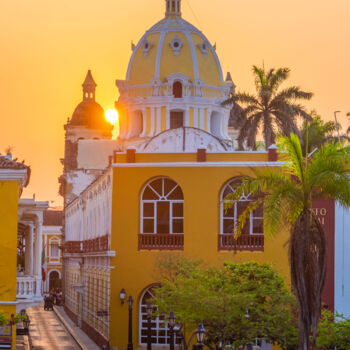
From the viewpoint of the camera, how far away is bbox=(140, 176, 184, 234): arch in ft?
149

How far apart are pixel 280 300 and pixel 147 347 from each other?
30.2 ft

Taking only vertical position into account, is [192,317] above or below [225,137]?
below

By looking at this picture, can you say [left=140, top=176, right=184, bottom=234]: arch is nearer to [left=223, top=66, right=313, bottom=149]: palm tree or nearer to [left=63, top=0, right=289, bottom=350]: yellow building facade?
[left=63, top=0, right=289, bottom=350]: yellow building facade

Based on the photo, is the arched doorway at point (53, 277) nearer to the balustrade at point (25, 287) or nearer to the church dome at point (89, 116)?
the church dome at point (89, 116)

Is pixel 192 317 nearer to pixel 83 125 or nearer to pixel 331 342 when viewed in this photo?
pixel 331 342

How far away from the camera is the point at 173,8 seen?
78312 millimetres

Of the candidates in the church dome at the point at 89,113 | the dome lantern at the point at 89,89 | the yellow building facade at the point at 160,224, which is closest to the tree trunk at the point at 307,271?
the yellow building facade at the point at 160,224

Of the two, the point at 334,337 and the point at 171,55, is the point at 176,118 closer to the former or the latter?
the point at 171,55

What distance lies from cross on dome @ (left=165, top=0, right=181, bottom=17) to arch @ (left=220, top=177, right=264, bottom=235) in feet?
115

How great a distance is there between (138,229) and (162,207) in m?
1.40

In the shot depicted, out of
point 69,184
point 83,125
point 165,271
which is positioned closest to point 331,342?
point 165,271

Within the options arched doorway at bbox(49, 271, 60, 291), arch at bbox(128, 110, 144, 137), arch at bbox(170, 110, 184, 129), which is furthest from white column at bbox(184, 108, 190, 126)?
arched doorway at bbox(49, 271, 60, 291)

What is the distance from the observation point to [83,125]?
9644 centimetres

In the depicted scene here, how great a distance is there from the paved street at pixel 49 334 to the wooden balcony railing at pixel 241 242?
1069 cm
